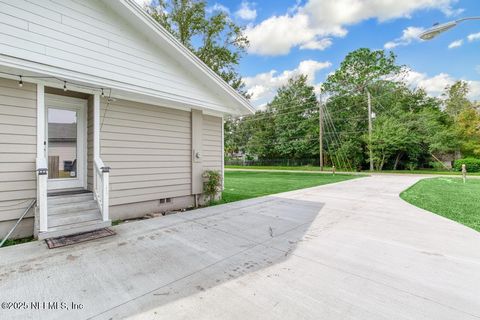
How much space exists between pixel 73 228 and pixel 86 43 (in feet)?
10.5

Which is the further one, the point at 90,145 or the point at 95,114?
the point at 90,145

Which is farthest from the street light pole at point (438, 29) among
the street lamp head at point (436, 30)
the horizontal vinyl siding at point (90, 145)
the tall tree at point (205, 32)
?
the tall tree at point (205, 32)

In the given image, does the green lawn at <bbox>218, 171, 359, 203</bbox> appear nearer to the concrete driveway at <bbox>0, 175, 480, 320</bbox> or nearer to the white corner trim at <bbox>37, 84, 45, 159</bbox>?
the concrete driveway at <bbox>0, 175, 480, 320</bbox>

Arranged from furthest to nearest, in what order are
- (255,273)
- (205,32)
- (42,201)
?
1. (205,32)
2. (42,201)
3. (255,273)

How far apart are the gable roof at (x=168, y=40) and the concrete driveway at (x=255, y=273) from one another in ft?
11.9

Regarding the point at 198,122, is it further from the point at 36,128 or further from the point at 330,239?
the point at 330,239

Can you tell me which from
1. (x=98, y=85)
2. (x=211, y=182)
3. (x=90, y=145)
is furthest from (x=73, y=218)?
(x=211, y=182)

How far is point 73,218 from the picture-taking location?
3.63 meters

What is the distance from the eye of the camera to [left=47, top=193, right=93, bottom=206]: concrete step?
3.73m

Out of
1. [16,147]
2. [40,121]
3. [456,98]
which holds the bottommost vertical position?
[16,147]

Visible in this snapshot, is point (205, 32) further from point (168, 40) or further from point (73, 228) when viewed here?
point (73, 228)

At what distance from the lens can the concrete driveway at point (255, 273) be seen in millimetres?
1867

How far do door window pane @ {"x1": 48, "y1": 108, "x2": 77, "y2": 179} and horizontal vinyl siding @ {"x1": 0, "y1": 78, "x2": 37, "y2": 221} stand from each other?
0.68 m

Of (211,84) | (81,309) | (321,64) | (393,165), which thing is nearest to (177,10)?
(211,84)
